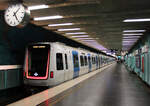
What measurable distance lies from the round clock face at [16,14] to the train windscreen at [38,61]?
7.24ft

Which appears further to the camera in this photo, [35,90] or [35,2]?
[35,90]

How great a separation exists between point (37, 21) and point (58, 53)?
2298 millimetres

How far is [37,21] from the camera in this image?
30.4 ft

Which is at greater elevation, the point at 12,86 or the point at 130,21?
the point at 130,21

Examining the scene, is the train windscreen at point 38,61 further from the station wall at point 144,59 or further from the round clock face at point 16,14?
the station wall at point 144,59

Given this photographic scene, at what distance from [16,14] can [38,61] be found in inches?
109

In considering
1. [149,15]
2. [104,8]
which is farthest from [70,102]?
[149,15]

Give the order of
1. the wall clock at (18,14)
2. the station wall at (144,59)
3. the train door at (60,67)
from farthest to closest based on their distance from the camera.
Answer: the station wall at (144,59), the train door at (60,67), the wall clock at (18,14)

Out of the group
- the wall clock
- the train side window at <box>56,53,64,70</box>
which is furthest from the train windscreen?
the wall clock

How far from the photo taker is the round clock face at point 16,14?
5797 mm

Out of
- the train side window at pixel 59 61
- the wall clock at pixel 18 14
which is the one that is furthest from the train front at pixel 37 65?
the wall clock at pixel 18 14

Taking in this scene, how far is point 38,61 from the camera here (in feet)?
26.1

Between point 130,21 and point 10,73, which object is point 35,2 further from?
point 130,21

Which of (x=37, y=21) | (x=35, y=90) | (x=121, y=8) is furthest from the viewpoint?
(x=37, y=21)
